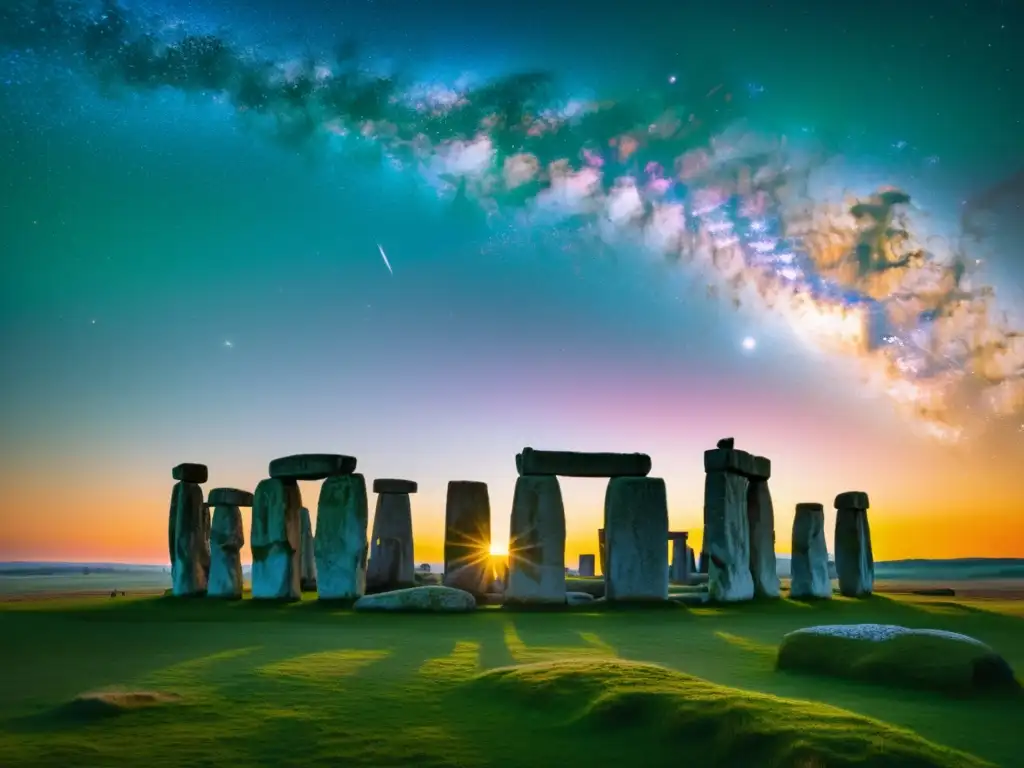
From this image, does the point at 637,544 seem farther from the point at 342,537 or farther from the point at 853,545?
the point at 853,545

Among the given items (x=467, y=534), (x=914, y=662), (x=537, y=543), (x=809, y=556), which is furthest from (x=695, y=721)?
(x=809, y=556)

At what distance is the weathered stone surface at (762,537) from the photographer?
19.2 meters

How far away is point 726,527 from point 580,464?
3191 millimetres

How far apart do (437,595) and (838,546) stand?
10.7 meters

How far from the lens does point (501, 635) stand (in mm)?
11133

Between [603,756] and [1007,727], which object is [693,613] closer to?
[1007,727]

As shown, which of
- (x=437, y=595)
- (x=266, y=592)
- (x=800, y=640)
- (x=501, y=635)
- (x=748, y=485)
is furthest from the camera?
(x=748, y=485)

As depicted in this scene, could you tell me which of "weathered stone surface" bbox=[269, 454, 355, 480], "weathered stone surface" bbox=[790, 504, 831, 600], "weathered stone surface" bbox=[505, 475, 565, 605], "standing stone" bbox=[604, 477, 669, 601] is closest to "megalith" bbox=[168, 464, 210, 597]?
"weathered stone surface" bbox=[269, 454, 355, 480]

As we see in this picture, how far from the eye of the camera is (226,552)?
19.9m

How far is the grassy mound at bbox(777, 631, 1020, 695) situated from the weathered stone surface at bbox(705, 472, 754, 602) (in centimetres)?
954

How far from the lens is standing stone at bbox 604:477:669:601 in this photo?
1667 cm

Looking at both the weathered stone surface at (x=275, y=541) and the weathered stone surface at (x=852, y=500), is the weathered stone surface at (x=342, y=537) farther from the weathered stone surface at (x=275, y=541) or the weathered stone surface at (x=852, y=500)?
the weathered stone surface at (x=852, y=500)

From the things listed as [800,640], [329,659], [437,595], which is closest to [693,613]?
[437,595]

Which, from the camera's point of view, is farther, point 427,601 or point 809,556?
point 809,556
